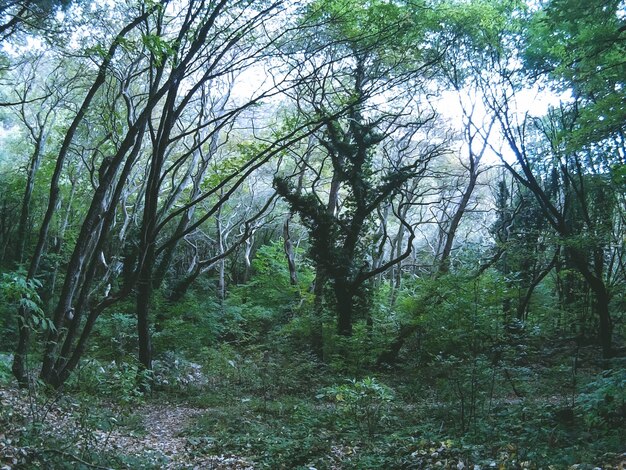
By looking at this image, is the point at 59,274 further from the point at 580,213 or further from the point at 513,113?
the point at 580,213

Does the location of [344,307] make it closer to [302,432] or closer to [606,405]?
[302,432]

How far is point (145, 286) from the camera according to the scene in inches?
389

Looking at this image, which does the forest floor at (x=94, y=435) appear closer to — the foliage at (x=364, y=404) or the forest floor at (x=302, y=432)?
the forest floor at (x=302, y=432)

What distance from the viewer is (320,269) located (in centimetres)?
1390

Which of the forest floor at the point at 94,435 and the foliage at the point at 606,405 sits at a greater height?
the foliage at the point at 606,405

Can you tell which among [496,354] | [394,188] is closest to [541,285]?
[394,188]

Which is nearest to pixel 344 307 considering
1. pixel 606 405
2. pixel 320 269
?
pixel 320 269

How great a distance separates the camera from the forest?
591 cm

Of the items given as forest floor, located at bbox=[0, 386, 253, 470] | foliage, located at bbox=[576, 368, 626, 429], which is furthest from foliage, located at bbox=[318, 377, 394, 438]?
foliage, located at bbox=[576, 368, 626, 429]

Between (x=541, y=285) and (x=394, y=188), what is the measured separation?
872cm

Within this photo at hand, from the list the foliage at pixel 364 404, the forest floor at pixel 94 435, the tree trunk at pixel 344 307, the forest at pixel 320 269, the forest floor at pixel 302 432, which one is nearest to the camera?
the forest floor at pixel 94 435

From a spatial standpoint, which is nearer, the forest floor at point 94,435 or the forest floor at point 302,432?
the forest floor at point 94,435

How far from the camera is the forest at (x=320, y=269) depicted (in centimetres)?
591

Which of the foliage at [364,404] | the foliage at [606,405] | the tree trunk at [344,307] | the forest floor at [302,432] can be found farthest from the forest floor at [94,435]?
the tree trunk at [344,307]
